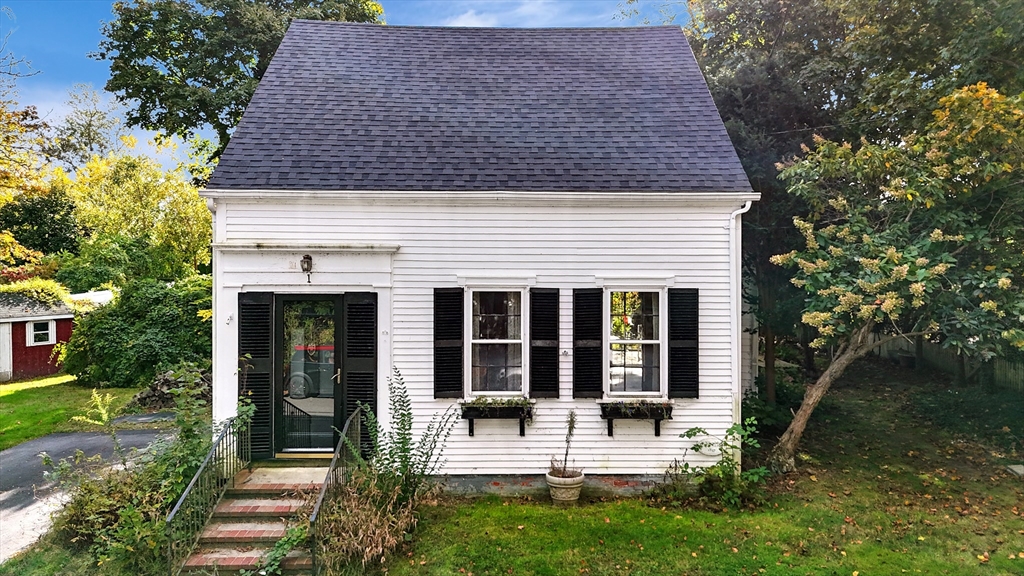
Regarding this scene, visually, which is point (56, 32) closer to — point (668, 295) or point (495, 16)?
point (495, 16)

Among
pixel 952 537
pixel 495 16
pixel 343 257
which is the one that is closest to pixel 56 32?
pixel 495 16

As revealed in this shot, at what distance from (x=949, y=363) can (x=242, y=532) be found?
693 inches

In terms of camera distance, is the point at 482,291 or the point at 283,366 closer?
the point at 283,366

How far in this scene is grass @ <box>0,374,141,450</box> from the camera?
416 inches

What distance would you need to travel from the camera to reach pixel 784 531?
19.9 feet

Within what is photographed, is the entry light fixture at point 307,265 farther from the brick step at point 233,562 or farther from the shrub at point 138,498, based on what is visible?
the brick step at point 233,562

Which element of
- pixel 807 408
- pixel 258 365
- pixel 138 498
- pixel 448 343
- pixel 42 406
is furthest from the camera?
pixel 42 406

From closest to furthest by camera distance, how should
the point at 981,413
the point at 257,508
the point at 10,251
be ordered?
the point at 257,508
the point at 981,413
the point at 10,251

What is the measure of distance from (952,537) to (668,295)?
433cm

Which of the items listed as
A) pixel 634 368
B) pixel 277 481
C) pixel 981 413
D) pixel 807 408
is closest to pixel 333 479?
pixel 277 481

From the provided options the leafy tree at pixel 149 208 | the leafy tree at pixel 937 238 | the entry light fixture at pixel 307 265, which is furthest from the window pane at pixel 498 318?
the leafy tree at pixel 149 208

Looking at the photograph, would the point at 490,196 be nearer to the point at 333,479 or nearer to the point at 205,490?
the point at 333,479

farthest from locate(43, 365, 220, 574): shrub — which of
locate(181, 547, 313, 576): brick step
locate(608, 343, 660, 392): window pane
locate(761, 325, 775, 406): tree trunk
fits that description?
locate(761, 325, 775, 406): tree trunk

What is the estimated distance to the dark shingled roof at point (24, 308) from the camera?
1642 centimetres
